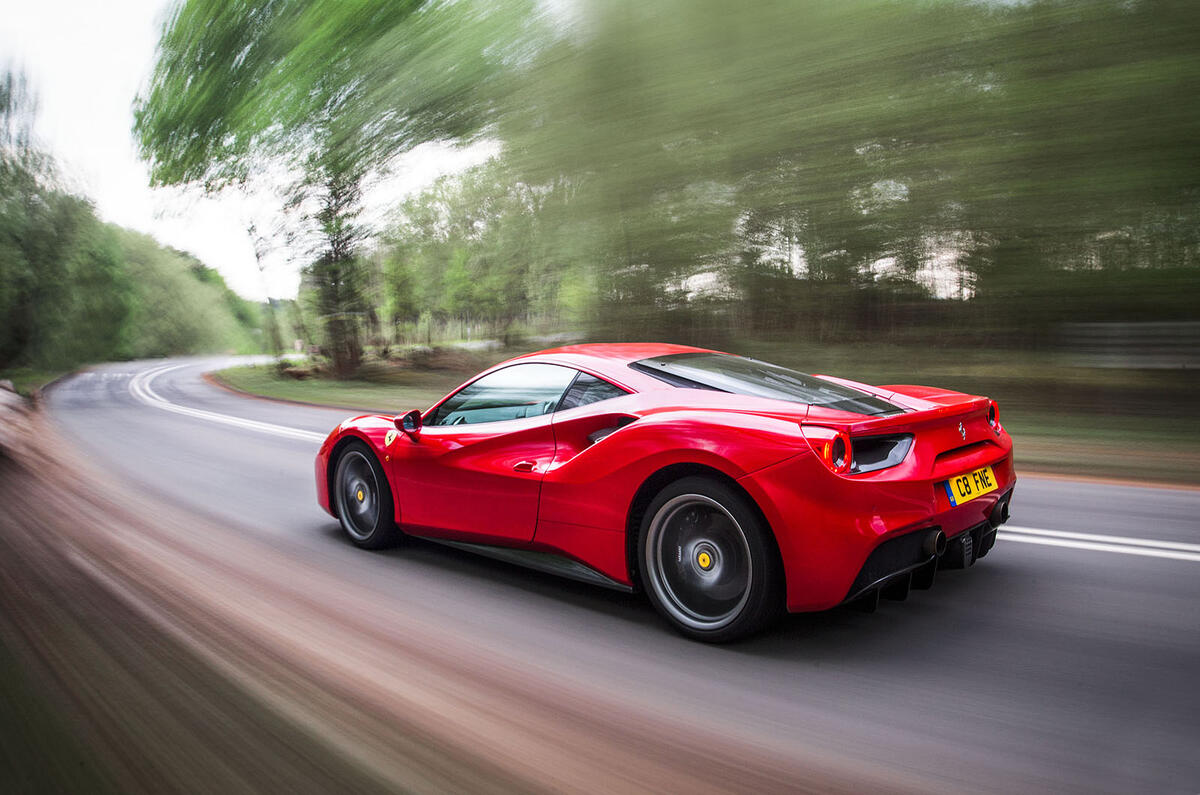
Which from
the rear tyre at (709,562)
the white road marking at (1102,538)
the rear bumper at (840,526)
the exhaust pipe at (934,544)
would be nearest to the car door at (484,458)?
the rear tyre at (709,562)

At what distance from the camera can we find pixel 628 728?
7.86ft

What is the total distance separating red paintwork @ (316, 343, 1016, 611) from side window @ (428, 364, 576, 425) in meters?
0.06

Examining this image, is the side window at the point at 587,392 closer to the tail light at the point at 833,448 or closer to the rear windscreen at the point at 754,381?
the rear windscreen at the point at 754,381

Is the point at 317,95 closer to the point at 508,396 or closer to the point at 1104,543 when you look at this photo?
the point at 508,396

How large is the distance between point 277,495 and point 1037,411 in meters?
8.14

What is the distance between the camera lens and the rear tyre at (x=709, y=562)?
2.77m

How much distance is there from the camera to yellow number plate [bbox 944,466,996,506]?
2.88 metres

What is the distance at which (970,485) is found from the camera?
298 cm

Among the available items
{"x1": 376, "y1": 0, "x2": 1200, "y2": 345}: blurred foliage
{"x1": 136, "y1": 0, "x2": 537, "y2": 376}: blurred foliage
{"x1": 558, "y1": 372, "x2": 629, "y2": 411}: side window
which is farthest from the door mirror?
{"x1": 136, "y1": 0, "x2": 537, "y2": 376}: blurred foliage

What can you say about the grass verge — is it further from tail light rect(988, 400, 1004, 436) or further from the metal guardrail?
tail light rect(988, 400, 1004, 436)

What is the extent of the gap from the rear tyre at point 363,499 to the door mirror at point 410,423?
0.89 feet

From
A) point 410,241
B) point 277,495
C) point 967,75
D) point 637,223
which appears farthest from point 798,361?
point 410,241

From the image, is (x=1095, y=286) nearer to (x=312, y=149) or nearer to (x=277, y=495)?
(x=277, y=495)

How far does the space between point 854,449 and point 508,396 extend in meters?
1.62
